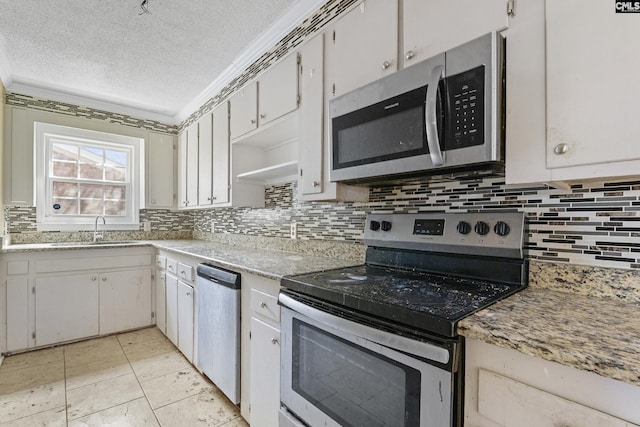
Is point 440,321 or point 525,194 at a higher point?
point 525,194

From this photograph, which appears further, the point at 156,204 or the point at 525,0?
the point at 156,204

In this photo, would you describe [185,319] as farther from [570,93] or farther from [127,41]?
[570,93]

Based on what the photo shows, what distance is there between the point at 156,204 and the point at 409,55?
3.42 m

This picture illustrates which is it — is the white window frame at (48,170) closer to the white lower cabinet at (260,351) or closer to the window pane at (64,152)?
the window pane at (64,152)

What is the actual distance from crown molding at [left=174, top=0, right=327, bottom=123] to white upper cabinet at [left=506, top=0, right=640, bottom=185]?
128cm

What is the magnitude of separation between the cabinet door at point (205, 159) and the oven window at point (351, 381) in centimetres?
211

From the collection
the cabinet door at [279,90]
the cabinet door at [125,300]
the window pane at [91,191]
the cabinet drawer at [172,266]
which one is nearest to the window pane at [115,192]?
the window pane at [91,191]

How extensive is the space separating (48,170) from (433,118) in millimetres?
3857

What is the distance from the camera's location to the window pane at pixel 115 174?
3.58m

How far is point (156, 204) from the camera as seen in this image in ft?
12.2

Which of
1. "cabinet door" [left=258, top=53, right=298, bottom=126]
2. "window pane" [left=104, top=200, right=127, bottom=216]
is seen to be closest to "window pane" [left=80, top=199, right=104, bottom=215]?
"window pane" [left=104, top=200, right=127, bottom=216]

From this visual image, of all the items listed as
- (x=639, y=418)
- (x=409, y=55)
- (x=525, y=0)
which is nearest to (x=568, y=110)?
(x=525, y=0)

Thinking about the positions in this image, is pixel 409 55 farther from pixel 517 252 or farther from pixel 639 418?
pixel 639 418

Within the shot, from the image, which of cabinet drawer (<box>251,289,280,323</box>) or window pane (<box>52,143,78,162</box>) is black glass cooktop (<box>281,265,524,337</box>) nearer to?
cabinet drawer (<box>251,289,280,323</box>)
